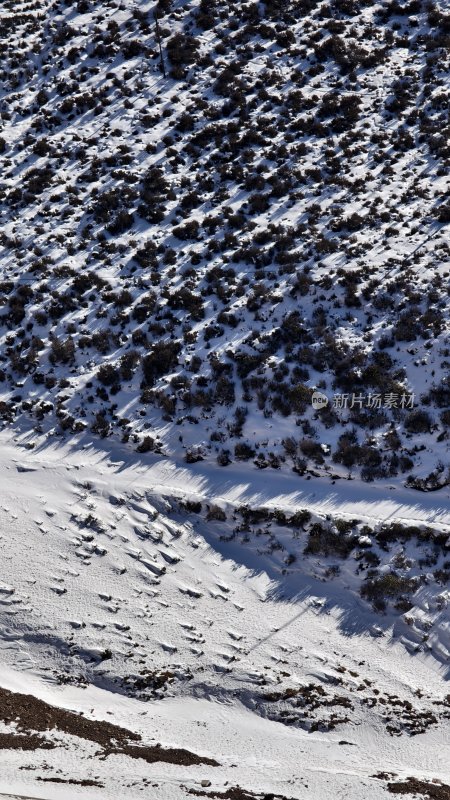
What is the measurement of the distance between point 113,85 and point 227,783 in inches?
995

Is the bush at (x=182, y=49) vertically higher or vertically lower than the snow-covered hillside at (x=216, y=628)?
higher

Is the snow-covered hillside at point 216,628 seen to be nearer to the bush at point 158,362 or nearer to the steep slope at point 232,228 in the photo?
the steep slope at point 232,228

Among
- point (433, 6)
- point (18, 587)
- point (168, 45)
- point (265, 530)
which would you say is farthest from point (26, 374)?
point (433, 6)

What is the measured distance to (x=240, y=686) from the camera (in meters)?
16.0

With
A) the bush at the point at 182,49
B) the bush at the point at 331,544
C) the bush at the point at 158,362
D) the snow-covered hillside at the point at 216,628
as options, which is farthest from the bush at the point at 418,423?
the bush at the point at 182,49

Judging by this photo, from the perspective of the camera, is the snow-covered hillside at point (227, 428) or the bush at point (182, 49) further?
the bush at point (182, 49)

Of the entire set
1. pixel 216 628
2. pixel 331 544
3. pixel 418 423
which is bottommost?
pixel 216 628

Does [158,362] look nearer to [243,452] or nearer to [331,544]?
[243,452]

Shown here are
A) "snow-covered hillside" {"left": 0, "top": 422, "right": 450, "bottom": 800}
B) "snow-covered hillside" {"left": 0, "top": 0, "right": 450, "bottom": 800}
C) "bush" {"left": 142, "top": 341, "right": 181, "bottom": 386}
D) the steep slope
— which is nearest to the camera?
"snow-covered hillside" {"left": 0, "top": 422, "right": 450, "bottom": 800}

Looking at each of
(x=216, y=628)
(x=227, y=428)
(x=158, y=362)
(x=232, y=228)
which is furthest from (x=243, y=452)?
(x=232, y=228)

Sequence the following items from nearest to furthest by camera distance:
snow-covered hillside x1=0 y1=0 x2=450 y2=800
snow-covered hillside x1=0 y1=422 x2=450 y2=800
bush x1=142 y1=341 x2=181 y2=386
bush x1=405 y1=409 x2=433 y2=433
A: snow-covered hillside x1=0 y1=422 x2=450 y2=800
snow-covered hillside x1=0 y1=0 x2=450 y2=800
bush x1=405 y1=409 x2=433 y2=433
bush x1=142 y1=341 x2=181 y2=386

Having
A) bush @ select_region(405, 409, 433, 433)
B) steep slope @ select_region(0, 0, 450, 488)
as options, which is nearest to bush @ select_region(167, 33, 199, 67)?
steep slope @ select_region(0, 0, 450, 488)

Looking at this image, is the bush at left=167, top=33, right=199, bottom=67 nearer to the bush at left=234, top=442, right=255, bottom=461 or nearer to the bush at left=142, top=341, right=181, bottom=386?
the bush at left=142, top=341, right=181, bottom=386

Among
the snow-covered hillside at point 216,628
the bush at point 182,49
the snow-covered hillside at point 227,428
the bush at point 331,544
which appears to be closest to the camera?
the snow-covered hillside at point 216,628
